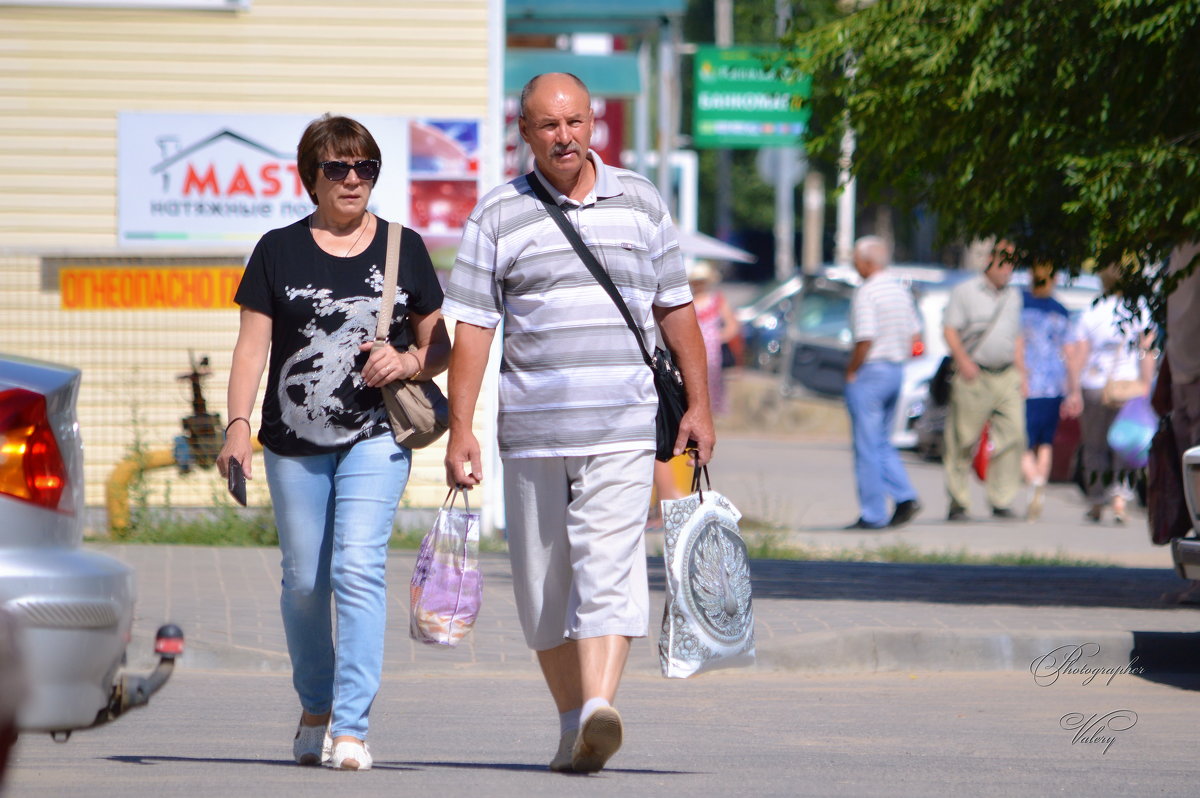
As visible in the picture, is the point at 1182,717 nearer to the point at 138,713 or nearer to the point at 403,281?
the point at 403,281

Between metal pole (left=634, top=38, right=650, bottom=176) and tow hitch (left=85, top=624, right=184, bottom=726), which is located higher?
metal pole (left=634, top=38, right=650, bottom=176)

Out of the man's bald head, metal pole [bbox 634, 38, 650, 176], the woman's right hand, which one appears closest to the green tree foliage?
the man's bald head

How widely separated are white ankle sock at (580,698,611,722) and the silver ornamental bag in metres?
0.24

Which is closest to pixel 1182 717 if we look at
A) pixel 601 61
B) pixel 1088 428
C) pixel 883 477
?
pixel 883 477

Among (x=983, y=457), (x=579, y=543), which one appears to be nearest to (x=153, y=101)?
(x=983, y=457)

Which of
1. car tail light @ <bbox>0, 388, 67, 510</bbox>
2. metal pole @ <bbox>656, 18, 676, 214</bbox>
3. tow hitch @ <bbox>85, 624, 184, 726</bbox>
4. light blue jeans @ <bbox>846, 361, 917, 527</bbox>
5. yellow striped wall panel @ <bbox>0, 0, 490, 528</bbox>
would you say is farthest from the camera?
metal pole @ <bbox>656, 18, 676, 214</bbox>

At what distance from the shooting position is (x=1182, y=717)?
699cm

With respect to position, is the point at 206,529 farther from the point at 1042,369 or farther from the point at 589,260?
the point at 1042,369

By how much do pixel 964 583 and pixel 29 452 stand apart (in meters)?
6.41

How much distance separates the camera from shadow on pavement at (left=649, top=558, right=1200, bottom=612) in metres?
9.36

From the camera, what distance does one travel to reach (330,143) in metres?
5.62

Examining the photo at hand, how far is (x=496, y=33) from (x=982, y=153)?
483cm

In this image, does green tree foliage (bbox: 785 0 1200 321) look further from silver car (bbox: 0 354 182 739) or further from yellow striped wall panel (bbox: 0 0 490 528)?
silver car (bbox: 0 354 182 739)

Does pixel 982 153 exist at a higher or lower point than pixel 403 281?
higher
